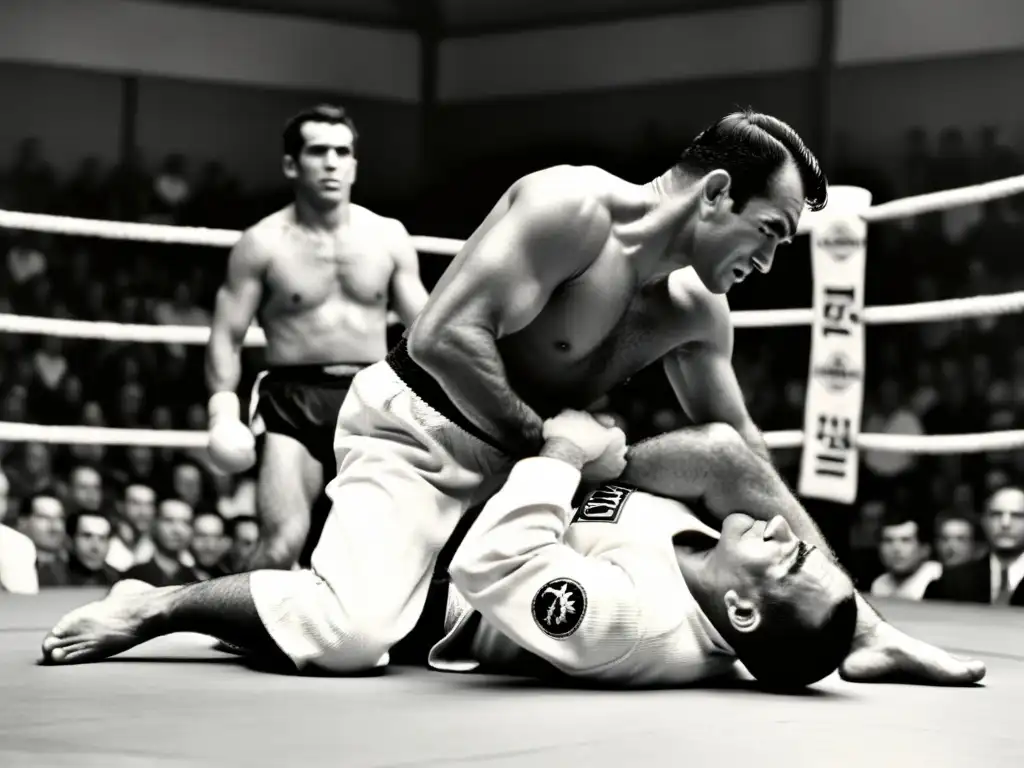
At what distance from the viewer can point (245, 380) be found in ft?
17.7

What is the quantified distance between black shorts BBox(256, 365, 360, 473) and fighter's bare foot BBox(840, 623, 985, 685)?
1.34 metres

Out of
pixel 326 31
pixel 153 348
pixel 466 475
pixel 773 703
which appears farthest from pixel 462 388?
pixel 326 31

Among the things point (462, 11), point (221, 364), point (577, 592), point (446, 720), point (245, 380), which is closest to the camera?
point (446, 720)

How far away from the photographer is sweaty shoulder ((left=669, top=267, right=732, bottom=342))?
6.71 ft

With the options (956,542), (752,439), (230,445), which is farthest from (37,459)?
(752,439)

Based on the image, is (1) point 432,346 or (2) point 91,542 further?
(2) point 91,542

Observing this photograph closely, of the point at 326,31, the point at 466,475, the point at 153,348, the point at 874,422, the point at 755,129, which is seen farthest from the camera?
the point at 326,31

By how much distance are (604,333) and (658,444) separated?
0.16 meters

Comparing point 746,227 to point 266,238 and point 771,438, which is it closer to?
point 266,238

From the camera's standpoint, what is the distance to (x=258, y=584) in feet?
6.29

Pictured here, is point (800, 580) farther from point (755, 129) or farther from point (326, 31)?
point (326, 31)

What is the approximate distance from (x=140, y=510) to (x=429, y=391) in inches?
98.8

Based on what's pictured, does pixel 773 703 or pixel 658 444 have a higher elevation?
pixel 658 444

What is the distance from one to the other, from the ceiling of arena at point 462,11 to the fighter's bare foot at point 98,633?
447 centimetres
